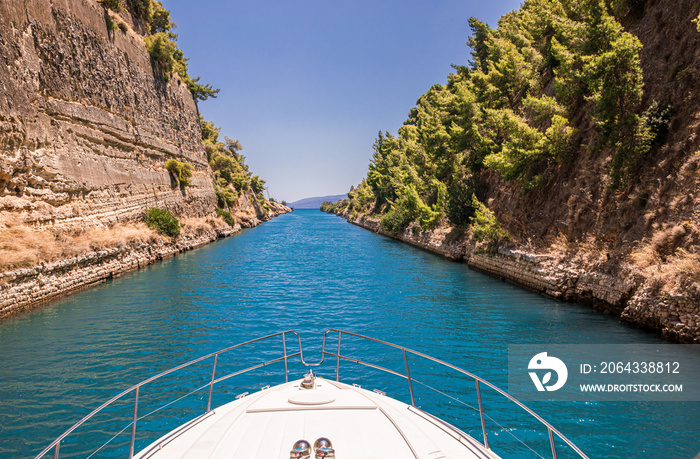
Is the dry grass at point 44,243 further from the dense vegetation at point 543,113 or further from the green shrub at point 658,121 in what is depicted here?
the green shrub at point 658,121

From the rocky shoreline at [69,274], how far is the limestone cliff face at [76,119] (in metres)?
2.72

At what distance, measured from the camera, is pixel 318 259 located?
29547 mm

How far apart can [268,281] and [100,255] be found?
9721 mm

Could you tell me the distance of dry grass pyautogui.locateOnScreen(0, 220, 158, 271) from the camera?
586 inches

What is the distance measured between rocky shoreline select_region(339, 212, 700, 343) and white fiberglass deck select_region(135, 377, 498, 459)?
990cm

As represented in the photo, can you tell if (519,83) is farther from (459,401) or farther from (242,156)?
(242,156)

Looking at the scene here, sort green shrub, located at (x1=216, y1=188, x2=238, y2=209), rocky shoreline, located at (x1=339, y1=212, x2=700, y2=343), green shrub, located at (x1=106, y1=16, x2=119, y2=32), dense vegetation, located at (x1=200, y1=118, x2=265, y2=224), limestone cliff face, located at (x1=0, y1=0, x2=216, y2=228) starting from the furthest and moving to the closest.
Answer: dense vegetation, located at (x1=200, y1=118, x2=265, y2=224) < green shrub, located at (x1=216, y1=188, x2=238, y2=209) < green shrub, located at (x1=106, y1=16, x2=119, y2=32) < limestone cliff face, located at (x1=0, y1=0, x2=216, y2=228) < rocky shoreline, located at (x1=339, y1=212, x2=700, y2=343)

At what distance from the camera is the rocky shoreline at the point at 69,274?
14258 millimetres

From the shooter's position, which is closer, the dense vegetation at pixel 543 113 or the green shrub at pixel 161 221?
the dense vegetation at pixel 543 113

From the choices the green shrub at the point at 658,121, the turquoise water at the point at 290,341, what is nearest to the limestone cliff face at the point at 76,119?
the turquoise water at the point at 290,341

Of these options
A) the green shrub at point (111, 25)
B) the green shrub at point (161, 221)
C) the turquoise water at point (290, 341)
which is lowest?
the turquoise water at point (290, 341)

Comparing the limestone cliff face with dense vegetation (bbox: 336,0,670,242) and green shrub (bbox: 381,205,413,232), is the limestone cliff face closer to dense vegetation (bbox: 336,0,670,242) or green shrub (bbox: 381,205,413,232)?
dense vegetation (bbox: 336,0,670,242)

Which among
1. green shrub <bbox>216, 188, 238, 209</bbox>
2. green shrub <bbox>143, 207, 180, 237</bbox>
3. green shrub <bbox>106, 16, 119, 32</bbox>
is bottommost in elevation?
green shrub <bbox>143, 207, 180, 237</bbox>

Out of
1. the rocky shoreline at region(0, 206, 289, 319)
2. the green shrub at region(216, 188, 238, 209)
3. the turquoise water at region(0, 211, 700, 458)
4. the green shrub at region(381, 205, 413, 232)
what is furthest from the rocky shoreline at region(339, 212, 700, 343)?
the green shrub at region(216, 188, 238, 209)
